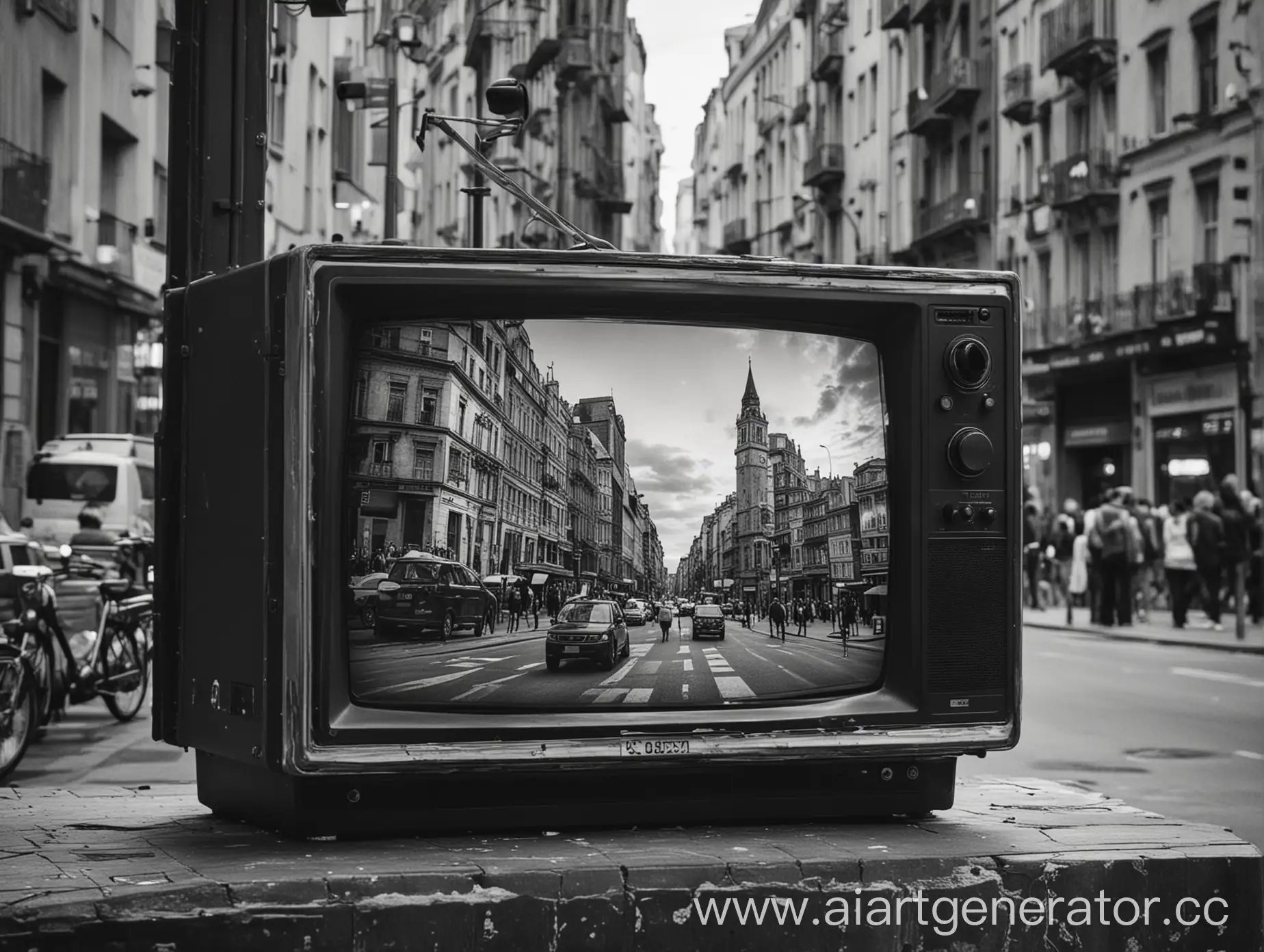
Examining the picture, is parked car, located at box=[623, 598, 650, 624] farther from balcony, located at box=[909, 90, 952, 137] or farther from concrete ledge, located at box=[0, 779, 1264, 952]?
balcony, located at box=[909, 90, 952, 137]

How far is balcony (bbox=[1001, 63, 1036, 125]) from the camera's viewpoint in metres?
40.4

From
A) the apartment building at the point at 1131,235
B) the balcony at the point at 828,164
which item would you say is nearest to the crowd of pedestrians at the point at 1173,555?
the apartment building at the point at 1131,235

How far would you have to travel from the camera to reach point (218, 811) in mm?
3879

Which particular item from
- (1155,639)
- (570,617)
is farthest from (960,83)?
(570,617)

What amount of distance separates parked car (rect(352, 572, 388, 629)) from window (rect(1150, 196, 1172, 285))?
32914 mm

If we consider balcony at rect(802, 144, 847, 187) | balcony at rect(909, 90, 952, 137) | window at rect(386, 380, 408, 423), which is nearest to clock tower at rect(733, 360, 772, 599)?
window at rect(386, 380, 408, 423)

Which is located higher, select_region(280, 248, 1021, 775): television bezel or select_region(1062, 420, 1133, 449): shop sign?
select_region(1062, 420, 1133, 449): shop sign

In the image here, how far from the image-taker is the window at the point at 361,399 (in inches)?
134

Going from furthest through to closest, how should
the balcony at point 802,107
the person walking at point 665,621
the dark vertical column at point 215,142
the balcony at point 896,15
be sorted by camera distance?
the balcony at point 802,107 < the balcony at point 896,15 < the dark vertical column at point 215,142 < the person walking at point 665,621

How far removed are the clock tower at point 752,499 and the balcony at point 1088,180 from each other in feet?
112

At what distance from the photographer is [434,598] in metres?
3.54

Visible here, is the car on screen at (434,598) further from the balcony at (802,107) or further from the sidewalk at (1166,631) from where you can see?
the balcony at (802,107)

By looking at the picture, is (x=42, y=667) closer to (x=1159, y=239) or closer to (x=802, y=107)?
(x=1159, y=239)

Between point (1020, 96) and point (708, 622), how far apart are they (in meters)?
39.4
